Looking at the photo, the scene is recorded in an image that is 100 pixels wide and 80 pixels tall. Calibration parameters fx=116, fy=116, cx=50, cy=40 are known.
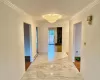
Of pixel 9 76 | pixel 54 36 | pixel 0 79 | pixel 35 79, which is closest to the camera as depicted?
pixel 0 79

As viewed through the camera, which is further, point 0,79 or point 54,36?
point 54,36

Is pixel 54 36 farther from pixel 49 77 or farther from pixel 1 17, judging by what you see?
pixel 1 17

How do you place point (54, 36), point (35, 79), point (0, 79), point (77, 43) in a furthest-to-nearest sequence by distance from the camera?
1. point (54, 36)
2. point (77, 43)
3. point (35, 79)
4. point (0, 79)

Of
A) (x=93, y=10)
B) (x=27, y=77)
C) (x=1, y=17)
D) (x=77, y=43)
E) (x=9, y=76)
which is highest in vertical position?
(x=93, y=10)

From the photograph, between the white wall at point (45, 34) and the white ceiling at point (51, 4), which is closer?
the white ceiling at point (51, 4)

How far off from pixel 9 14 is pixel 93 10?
2076mm

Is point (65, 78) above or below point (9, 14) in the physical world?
below

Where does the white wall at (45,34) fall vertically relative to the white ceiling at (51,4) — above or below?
below

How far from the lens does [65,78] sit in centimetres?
386

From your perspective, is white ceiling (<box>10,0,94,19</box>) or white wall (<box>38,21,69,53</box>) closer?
white ceiling (<box>10,0,94,19</box>)

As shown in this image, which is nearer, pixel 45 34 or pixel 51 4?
pixel 51 4

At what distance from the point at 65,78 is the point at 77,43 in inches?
127

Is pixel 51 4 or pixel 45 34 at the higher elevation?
pixel 51 4

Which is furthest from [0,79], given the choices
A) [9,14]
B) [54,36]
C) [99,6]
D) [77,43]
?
[54,36]
